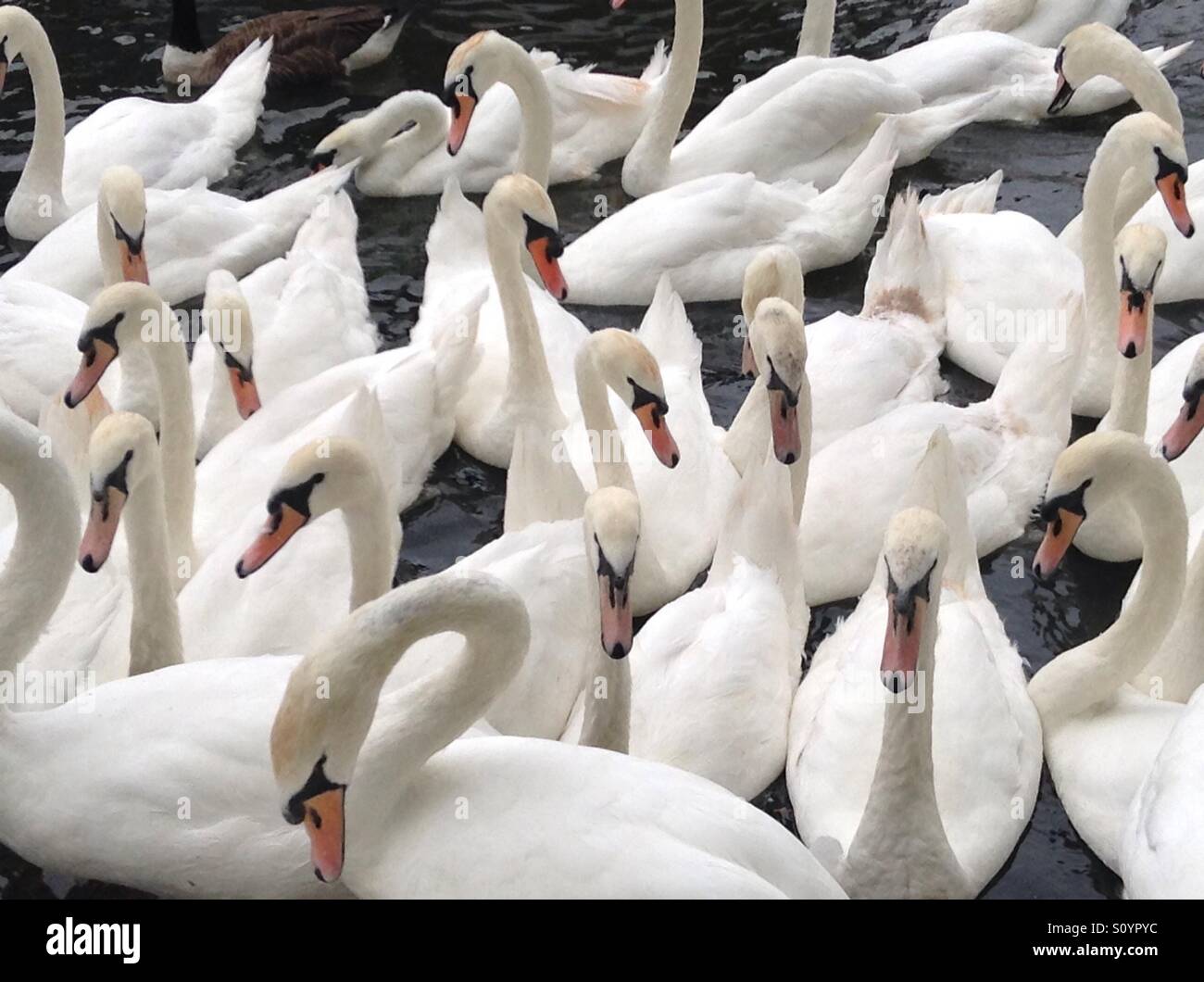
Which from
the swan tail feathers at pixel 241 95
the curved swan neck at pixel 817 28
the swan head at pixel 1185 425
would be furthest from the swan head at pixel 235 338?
the curved swan neck at pixel 817 28

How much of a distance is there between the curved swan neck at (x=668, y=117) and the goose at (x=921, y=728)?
4.24m

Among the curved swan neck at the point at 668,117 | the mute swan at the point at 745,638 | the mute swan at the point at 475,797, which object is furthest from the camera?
the curved swan neck at the point at 668,117

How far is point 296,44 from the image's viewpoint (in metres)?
12.5

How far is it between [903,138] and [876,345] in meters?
2.80

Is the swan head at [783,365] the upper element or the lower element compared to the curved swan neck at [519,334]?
upper

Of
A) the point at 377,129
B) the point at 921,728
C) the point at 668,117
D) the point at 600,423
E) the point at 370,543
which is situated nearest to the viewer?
the point at 921,728

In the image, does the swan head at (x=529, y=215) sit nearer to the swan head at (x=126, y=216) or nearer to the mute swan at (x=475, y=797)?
the swan head at (x=126, y=216)

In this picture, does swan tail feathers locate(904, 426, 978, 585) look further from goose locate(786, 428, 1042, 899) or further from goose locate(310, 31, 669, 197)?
goose locate(310, 31, 669, 197)

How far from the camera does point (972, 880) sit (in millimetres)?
6262

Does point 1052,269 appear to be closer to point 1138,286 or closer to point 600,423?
point 1138,286

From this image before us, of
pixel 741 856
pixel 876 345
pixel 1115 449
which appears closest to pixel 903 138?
pixel 876 345

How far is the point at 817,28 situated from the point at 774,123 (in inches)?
51.9

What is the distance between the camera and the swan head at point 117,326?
755cm

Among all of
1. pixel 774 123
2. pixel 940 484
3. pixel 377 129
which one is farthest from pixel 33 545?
pixel 774 123
